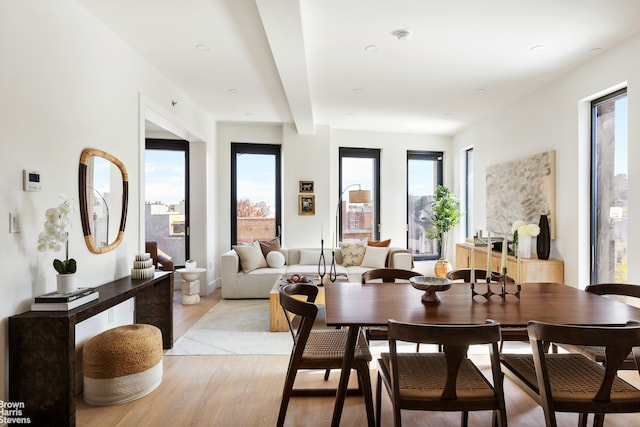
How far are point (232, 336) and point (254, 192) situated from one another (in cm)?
321

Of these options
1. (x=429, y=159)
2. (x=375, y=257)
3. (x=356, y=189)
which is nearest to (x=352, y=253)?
(x=375, y=257)

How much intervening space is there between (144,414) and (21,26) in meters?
2.46

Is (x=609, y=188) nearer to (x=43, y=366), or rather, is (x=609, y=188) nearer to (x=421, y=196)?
(x=421, y=196)

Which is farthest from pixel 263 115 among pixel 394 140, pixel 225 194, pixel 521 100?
pixel 521 100

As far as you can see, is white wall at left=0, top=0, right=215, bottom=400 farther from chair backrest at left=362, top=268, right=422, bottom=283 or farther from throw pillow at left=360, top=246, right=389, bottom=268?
throw pillow at left=360, top=246, right=389, bottom=268

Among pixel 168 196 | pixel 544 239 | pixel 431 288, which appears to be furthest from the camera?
pixel 168 196

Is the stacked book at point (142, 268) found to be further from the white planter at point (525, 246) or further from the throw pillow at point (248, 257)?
the white planter at point (525, 246)

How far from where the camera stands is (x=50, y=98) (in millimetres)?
2221

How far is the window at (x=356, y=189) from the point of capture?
663 cm

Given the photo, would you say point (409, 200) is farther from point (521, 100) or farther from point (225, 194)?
point (225, 194)

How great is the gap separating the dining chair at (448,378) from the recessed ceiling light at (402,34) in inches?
94.1

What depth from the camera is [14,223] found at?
1977 millimetres

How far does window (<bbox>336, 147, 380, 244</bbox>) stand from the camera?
21.8ft

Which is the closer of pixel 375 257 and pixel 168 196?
pixel 375 257
